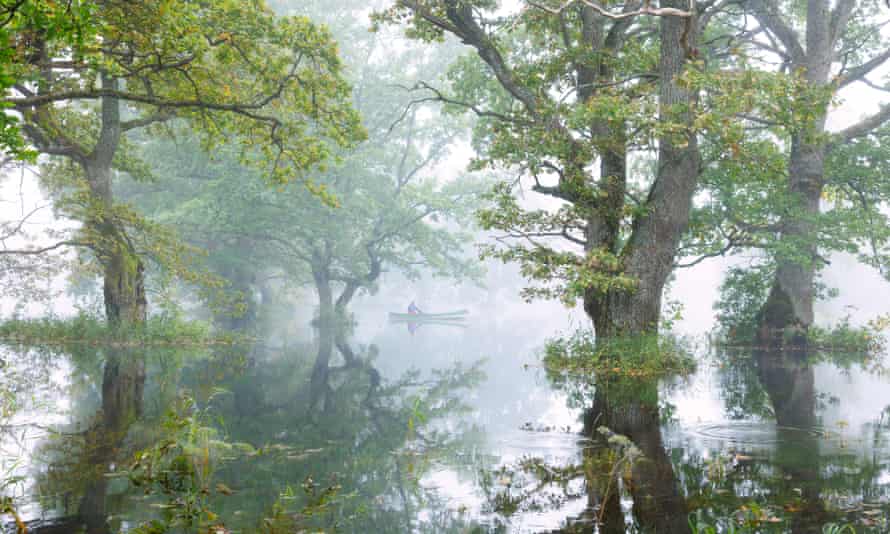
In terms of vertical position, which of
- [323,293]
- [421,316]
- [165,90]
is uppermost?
[165,90]

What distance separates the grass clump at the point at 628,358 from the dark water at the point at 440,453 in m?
0.53

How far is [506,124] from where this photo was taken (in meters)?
13.7

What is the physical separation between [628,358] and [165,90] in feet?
40.0

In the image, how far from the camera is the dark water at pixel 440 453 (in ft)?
14.0

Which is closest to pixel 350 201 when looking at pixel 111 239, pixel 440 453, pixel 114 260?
pixel 114 260

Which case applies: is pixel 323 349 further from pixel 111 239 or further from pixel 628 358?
pixel 628 358

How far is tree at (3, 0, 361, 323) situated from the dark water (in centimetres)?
444

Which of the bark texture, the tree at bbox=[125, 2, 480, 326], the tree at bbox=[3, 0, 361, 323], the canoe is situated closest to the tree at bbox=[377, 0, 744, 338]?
the tree at bbox=[3, 0, 361, 323]

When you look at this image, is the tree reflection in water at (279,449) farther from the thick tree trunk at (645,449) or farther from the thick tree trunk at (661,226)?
the thick tree trunk at (661,226)

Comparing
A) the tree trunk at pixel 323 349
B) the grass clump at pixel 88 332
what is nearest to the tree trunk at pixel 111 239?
the grass clump at pixel 88 332

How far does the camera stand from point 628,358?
1250cm

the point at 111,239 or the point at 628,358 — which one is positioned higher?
the point at 111,239

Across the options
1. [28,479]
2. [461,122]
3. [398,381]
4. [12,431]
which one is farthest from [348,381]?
[461,122]

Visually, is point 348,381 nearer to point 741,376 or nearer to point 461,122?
point 741,376
